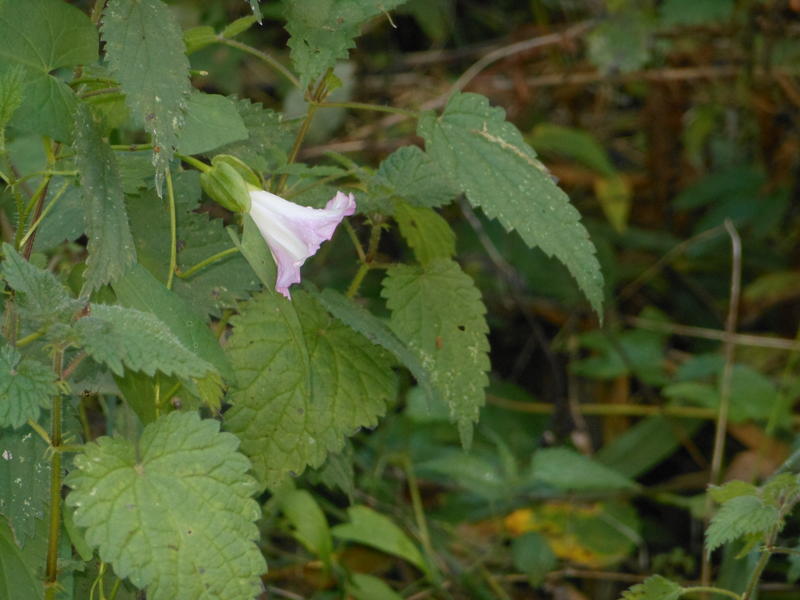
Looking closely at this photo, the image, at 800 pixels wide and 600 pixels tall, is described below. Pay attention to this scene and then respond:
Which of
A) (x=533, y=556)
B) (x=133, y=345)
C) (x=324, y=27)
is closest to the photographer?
(x=133, y=345)

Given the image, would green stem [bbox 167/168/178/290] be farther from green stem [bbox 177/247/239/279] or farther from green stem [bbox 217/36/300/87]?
green stem [bbox 217/36/300/87]

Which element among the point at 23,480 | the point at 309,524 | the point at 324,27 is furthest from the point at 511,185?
the point at 309,524

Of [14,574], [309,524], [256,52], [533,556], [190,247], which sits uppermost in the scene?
[256,52]

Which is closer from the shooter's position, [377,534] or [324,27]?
[324,27]

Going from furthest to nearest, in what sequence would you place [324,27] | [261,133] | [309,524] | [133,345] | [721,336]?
[721,336]
[309,524]
[261,133]
[324,27]
[133,345]

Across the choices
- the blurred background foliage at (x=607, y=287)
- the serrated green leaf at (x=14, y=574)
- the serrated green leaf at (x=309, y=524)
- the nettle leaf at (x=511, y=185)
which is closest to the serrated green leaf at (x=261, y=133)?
the nettle leaf at (x=511, y=185)

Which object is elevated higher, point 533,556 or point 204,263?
point 204,263

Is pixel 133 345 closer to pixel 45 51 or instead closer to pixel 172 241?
pixel 172 241

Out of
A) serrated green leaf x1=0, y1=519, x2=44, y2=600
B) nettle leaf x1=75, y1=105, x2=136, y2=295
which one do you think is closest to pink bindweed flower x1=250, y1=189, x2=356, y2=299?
nettle leaf x1=75, y1=105, x2=136, y2=295
